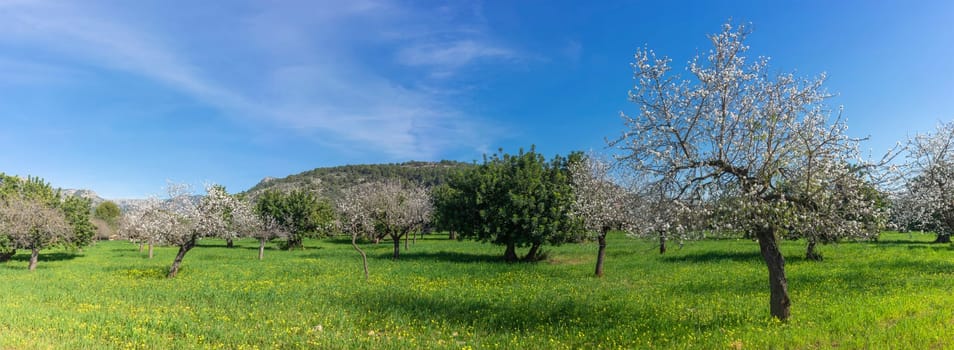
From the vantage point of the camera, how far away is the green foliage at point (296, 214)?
71438mm

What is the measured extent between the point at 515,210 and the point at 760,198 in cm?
2676

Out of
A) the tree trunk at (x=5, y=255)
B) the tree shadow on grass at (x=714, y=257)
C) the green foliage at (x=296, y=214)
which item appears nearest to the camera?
the tree shadow on grass at (x=714, y=257)

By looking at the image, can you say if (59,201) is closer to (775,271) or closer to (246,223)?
(246,223)

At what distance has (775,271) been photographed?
47.3ft

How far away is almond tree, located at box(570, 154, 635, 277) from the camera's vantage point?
1086 inches

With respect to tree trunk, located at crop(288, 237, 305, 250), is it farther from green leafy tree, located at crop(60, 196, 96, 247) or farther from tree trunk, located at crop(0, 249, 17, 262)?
tree trunk, located at crop(0, 249, 17, 262)

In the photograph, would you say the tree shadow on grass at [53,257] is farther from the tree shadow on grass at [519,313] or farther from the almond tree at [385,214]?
the tree shadow on grass at [519,313]

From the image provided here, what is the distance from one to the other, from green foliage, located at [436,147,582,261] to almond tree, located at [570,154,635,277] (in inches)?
84.5

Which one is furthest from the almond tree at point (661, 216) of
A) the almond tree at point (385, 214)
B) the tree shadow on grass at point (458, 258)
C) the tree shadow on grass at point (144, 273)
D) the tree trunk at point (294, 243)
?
the tree trunk at point (294, 243)

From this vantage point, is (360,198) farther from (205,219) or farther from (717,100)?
(717,100)

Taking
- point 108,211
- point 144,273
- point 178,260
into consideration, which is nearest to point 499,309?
point 178,260

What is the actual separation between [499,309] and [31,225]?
142 feet

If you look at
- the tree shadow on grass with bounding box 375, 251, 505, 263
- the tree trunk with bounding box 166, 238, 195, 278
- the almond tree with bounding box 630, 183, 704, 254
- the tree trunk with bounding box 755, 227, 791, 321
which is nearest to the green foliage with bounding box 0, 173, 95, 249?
the tree trunk with bounding box 166, 238, 195, 278

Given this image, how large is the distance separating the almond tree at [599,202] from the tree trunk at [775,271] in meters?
10.1
